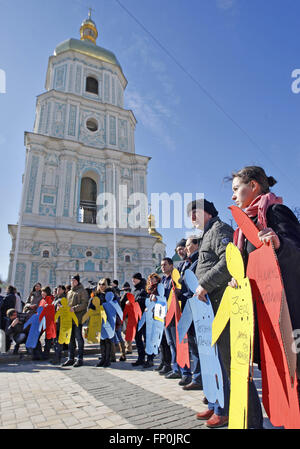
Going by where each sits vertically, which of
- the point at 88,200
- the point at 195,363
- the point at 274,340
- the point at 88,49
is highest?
the point at 88,49

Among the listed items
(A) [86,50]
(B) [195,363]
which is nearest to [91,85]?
(A) [86,50]

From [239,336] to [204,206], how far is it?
1.43 metres

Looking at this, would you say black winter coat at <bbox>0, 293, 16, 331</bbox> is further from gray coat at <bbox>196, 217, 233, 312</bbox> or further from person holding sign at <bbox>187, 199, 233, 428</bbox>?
gray coat at <bbox>196, 217, 233, 312</bbox>

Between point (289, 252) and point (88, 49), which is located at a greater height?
point (88, 49)

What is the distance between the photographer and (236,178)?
6.61 ft

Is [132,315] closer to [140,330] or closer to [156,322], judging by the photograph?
[140,330]

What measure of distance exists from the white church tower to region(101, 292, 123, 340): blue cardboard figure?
11536mm

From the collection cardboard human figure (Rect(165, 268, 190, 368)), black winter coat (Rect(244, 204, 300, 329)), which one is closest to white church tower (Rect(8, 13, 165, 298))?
cardboard human figure (Rect(165, 268, 190, 368))

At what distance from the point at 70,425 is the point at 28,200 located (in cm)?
1783

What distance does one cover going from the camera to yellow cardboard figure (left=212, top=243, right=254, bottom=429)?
1.67 metres

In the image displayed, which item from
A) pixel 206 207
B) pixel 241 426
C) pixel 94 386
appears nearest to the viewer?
pixel 241 426

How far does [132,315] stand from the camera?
5652 millimetres
